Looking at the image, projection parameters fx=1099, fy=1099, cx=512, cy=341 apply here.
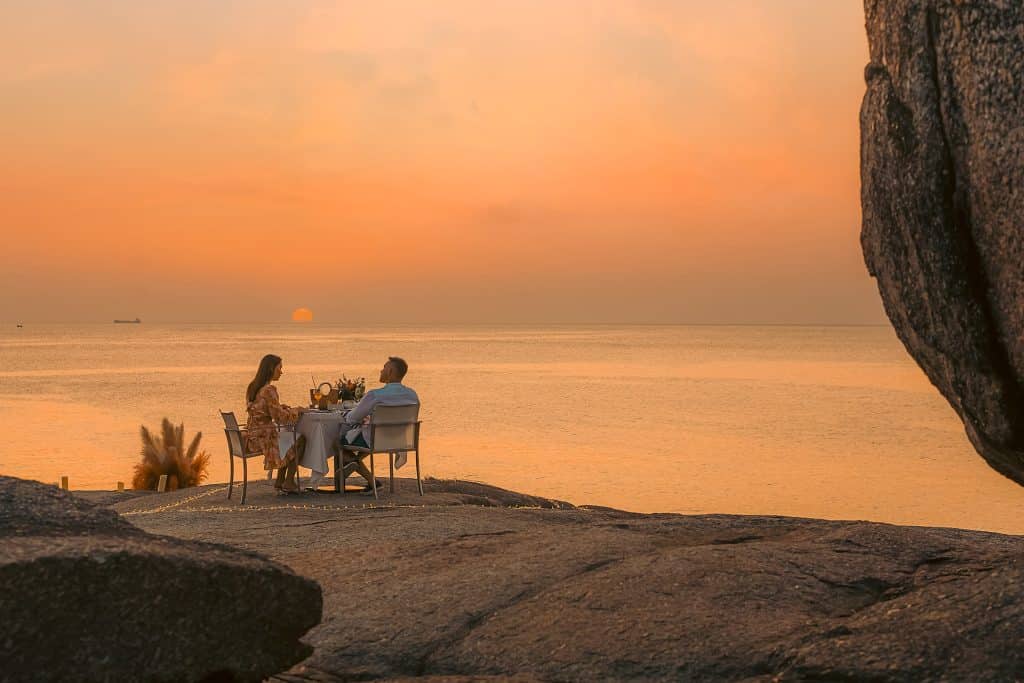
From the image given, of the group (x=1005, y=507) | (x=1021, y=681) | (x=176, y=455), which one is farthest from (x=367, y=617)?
(x=1005, y=507)

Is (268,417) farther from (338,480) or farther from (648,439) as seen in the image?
(648,439)

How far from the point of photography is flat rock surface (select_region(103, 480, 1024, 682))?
447cm

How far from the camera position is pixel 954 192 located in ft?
16.2

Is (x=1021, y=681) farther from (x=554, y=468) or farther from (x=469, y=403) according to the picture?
(x=469, y=403)

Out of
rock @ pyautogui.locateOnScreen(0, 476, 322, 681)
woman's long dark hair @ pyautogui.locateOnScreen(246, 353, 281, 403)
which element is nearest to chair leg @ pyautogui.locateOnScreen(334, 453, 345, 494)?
woman's long dark hair @ pyautogui.locateOnScreen(246, 353, 281, 403)

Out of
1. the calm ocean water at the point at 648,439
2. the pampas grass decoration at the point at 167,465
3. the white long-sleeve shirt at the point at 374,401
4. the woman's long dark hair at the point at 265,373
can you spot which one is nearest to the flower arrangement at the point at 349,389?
the white long-sleeve shirt at the point at 374,401

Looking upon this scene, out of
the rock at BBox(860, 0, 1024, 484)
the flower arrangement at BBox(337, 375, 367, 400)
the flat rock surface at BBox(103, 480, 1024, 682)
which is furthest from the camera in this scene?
the flower arrangement at BBox(337, 375, 367, 400)

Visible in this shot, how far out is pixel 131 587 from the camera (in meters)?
3.75

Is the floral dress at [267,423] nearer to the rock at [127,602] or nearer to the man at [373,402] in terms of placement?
the man at [373,402]

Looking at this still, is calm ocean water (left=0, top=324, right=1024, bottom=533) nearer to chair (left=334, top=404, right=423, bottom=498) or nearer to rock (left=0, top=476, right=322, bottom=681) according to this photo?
chair (left=334, top=404, right=423, bottom=498)

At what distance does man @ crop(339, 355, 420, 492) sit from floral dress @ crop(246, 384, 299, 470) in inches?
21.8

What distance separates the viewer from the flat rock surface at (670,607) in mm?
4473

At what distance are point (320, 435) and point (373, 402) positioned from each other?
659 millimetres

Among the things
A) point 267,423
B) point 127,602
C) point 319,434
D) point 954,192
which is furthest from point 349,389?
point 127,602
